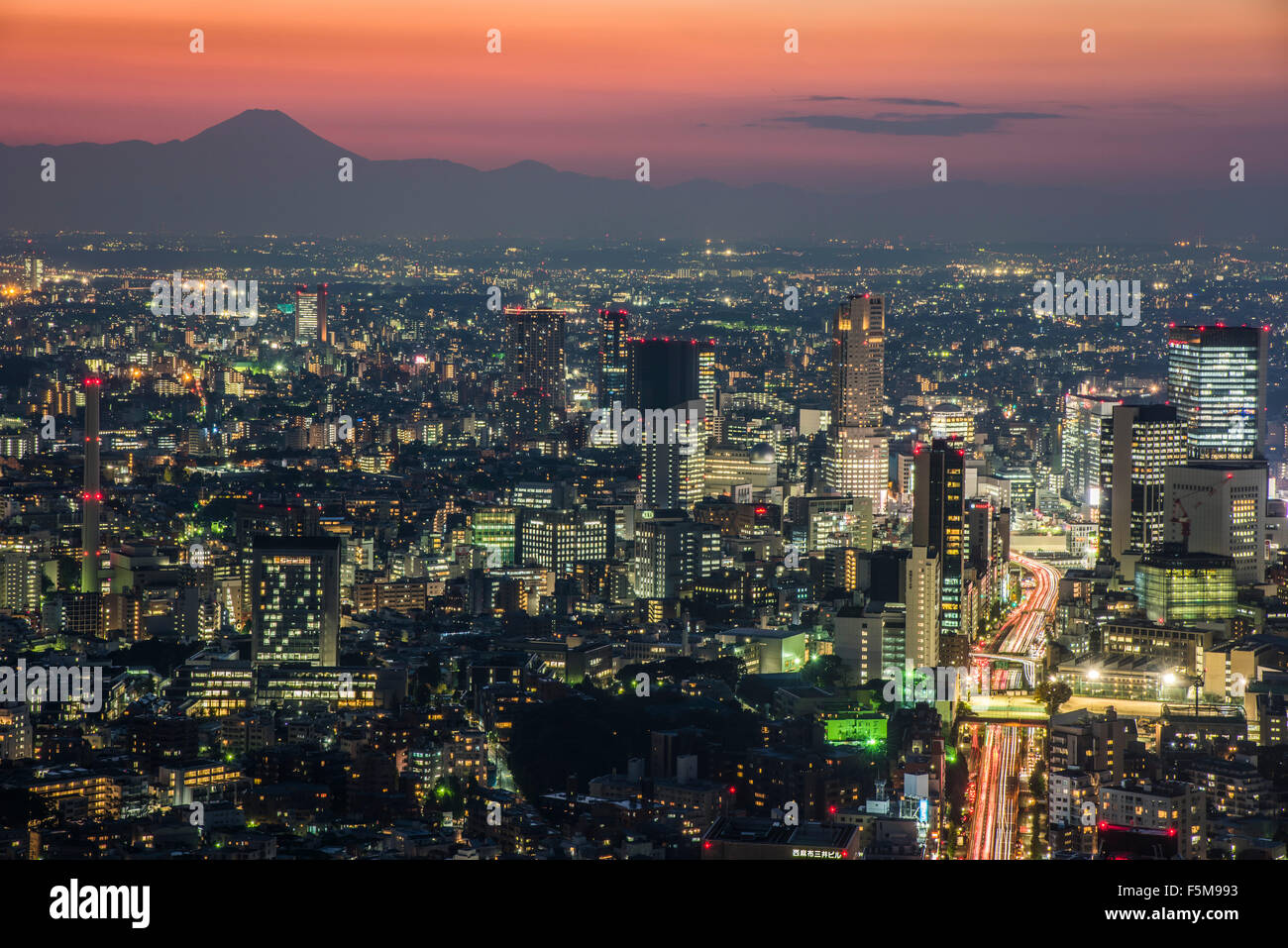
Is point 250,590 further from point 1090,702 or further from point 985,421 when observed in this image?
point 985,421

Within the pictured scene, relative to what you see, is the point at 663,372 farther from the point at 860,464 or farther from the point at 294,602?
the point at 294,602

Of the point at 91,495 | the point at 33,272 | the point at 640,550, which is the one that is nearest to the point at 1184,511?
the point at 640,550

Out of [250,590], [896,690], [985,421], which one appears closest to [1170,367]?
[985,421]
